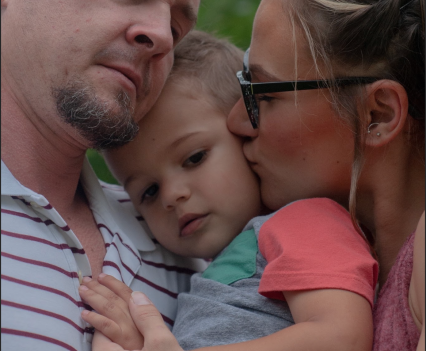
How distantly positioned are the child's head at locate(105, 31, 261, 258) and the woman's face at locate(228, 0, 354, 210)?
156mm

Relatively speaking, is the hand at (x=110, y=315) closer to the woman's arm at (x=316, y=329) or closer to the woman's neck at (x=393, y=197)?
the woman's arm at (x=316, y=329)

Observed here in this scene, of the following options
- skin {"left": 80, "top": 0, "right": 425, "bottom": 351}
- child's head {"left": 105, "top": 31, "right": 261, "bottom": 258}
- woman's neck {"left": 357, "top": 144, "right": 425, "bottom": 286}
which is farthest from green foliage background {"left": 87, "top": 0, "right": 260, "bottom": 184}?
woman's neck {"left": 357, "top": 144, "right": 425, "bottom": 286}

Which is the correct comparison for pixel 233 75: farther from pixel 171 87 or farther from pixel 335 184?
pixel 335 184

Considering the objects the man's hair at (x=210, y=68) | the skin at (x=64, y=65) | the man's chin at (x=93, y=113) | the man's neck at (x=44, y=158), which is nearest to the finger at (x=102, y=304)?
the skin at (x=64, y=65)

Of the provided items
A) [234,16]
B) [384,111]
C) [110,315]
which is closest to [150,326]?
[110,315]

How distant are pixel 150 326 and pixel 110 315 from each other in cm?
12

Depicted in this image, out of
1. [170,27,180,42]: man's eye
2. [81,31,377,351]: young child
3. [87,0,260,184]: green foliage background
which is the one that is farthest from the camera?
[87,0,260,184]: green foliage background

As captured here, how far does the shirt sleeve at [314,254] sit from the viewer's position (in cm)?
150

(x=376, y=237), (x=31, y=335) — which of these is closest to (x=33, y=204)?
(x=31, y=335)

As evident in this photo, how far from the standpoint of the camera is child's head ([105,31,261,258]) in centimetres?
207

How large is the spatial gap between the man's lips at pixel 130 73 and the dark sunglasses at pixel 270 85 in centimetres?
36

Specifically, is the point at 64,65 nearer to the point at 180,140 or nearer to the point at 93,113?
the point at 93,113

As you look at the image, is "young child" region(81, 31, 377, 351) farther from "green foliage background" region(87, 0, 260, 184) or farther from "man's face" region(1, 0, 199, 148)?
"green foliage background" region(87, 0, 260, 184)

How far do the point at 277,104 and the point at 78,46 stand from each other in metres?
0.67
